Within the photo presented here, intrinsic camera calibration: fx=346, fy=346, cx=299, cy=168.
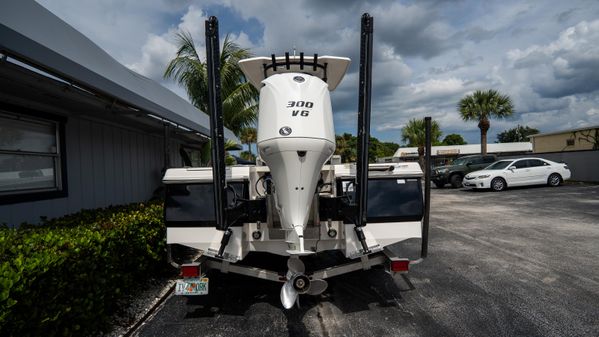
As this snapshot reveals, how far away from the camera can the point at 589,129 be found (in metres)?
22.6

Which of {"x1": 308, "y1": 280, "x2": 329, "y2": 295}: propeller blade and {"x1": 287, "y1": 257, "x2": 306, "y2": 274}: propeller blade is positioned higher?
{"x1": 287, "y1": 257, "x2": 306, "y2": 274}: propeller blade

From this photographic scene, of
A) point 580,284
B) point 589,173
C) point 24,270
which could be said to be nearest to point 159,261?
point 24,270

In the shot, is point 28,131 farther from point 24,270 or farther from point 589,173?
point 589,173

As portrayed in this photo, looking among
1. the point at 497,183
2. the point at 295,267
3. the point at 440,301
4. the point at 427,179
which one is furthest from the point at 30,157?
the point at 497,183

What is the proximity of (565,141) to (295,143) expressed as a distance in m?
29.6

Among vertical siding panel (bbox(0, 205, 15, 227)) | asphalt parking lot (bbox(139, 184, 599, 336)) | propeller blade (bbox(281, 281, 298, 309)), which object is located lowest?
asphalt parking lot (bbox(139, 184, 599, 336))

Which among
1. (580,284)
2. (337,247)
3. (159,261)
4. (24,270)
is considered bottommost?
(580,284)

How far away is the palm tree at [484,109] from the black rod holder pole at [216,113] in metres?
26.0

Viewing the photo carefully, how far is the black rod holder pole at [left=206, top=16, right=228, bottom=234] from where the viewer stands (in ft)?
8.96

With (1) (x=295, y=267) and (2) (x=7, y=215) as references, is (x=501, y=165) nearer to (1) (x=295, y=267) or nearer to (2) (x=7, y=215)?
(1) (x=295, y=267)

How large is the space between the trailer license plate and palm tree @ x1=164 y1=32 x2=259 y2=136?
1236 centimetres

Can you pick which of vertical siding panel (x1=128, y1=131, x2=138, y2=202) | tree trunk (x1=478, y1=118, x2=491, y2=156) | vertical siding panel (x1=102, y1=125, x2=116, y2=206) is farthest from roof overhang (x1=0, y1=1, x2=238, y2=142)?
tree trunk (x1=478, y1=118, x2=491, y2=156)

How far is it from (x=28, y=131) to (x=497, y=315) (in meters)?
6.47

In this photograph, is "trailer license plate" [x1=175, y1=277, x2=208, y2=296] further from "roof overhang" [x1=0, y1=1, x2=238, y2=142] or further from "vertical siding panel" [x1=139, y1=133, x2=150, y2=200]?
"vertical siding panel" [x1=139, y1=133, x2=150, y2=200]
